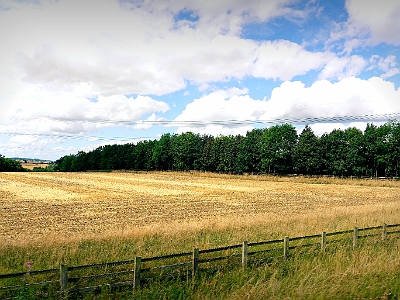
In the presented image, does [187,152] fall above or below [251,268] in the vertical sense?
above

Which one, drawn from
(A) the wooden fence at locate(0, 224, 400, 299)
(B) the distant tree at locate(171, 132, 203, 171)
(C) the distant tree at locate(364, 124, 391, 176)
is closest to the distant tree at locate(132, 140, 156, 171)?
(B) the distant tree at locate(171, 132, 203, 171)

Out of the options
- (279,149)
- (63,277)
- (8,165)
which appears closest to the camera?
(63,277)

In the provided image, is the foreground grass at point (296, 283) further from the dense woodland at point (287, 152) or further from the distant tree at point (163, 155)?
the distant tree at point (163, 155)

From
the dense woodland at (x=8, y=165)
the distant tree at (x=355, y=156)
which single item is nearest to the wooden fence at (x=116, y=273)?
the distant tree at (x=355, y=156)

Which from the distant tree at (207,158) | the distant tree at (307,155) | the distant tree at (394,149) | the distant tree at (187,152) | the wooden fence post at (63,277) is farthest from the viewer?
the distant tree at (187,152)

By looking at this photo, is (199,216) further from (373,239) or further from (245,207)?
(373,239)

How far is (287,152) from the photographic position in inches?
3605

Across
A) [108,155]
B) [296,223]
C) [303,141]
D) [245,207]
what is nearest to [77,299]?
[296,223]

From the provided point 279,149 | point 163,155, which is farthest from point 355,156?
point 163,155

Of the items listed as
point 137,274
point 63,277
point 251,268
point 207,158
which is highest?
point 207,158

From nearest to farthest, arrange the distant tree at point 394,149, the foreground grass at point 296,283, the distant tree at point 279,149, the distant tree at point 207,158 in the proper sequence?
the foreground grass at point 296,283 < the distant tree at point 394,149 < the distant tree at point 279,149 < the distant tree at point 207,158

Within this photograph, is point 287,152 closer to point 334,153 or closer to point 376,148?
point 334,153

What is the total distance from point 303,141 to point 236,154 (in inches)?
831

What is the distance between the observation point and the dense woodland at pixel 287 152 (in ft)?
266
